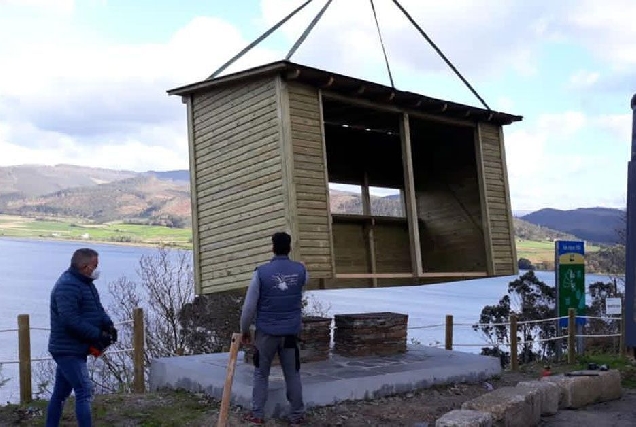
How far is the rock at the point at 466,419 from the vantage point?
6471mm

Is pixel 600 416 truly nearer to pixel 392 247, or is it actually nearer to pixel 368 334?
pixel 368 334

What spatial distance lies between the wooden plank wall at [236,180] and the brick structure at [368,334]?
1739mm

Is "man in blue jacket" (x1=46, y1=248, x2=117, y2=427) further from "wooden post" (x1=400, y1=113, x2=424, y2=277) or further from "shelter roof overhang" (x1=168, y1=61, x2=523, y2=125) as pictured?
"wooden post" (x1=400, y1=113, x2=424, y2=277)

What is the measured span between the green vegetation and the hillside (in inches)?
57.5

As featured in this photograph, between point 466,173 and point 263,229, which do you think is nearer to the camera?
point 263,229

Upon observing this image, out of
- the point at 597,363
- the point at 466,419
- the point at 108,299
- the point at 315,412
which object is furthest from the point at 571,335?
the point at 108,299

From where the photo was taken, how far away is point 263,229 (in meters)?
9.36

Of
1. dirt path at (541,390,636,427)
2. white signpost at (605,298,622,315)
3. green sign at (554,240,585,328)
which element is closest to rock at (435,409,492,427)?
dirt path at (541,390,636,427)

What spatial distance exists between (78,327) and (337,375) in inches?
150

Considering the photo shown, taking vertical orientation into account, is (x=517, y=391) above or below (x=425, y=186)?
below

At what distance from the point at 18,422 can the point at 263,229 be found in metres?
3.86

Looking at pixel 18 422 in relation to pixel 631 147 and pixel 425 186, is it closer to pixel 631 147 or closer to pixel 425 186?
pixel 631 147

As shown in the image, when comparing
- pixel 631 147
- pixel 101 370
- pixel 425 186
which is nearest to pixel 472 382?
pixel 425 186

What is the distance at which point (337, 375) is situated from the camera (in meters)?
8.67
